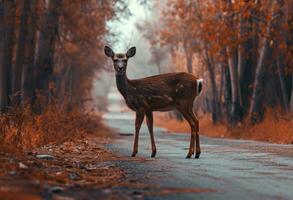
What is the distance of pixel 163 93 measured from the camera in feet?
50.9

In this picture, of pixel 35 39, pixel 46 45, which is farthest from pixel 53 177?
pixel 46 45

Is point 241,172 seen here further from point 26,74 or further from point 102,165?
point 26,74

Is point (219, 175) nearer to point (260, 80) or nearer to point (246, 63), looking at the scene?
point (260, 80)

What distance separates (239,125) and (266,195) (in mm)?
24432

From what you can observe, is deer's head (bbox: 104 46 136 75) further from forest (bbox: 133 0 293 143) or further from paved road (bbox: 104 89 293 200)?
forest (bbox: 133 0 293 143)

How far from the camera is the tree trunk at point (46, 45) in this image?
30.9 meters

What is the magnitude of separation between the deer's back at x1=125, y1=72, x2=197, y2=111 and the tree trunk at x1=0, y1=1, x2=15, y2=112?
1231cm

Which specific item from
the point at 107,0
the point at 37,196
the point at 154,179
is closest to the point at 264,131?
the point at 107,0

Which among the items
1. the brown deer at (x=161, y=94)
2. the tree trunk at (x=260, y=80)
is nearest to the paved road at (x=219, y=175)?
the brown deer at (x=161, y=94)

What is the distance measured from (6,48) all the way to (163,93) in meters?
12.9

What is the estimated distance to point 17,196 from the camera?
762 cm

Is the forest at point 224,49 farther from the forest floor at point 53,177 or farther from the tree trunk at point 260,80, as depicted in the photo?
the forest floor at point 53,177

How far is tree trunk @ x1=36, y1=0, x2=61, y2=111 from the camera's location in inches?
1217

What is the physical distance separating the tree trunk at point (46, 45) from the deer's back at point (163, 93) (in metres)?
15.7
